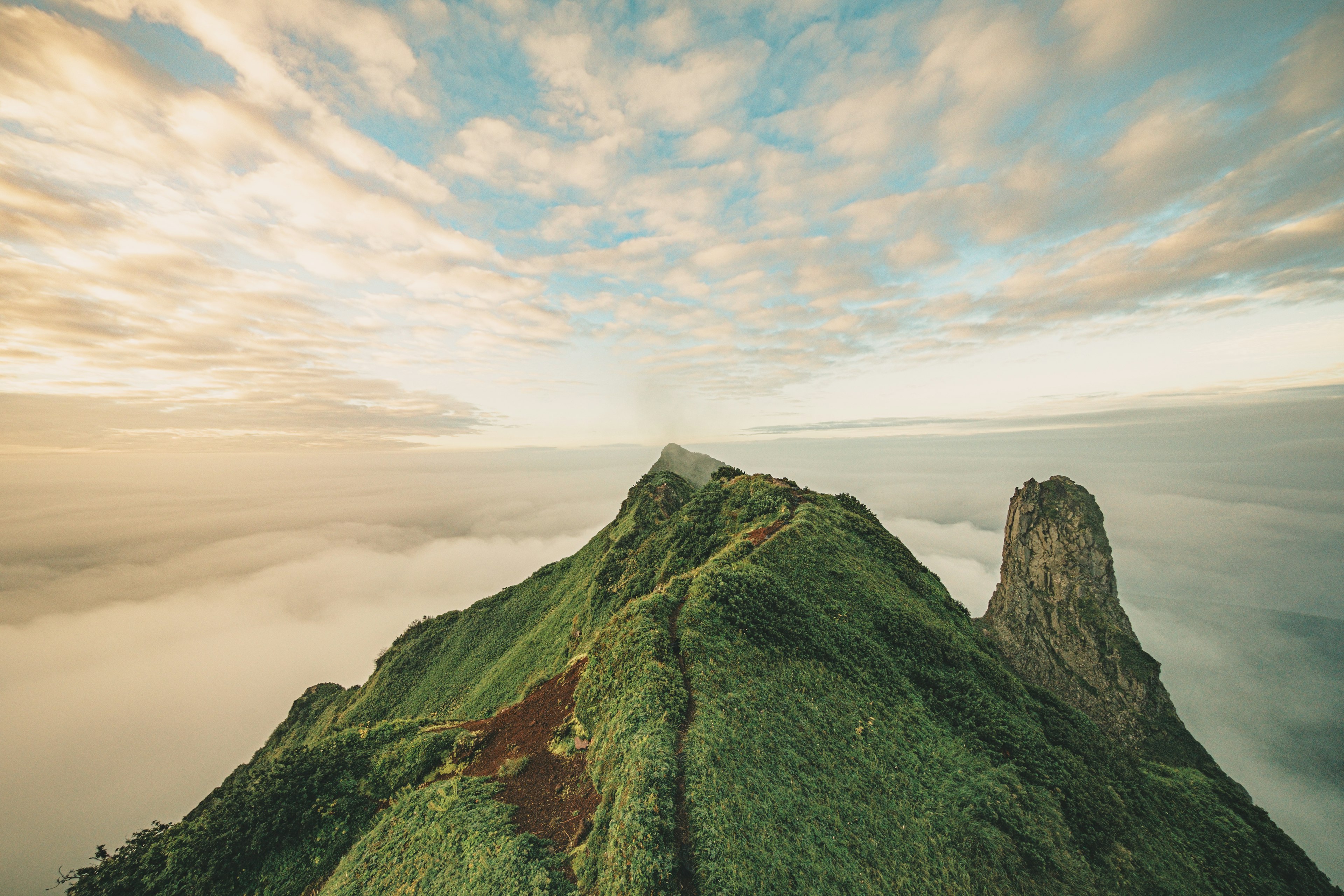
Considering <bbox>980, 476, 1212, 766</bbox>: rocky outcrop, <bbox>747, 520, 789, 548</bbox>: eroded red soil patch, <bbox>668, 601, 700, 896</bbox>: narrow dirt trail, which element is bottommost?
<bbox>980, 476, 1212, 766</bbox>: rocky outcrop

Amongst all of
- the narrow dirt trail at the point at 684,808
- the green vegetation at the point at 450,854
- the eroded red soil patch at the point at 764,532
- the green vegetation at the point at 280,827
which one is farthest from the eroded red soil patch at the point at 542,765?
the eroded red soil patch at the point at 764,532

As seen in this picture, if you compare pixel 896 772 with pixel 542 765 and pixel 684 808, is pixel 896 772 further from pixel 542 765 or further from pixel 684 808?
pixel 542 765

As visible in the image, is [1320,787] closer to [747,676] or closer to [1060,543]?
[1060,543]

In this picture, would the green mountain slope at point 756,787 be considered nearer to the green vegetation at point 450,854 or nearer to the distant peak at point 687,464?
the green vegetation at point 450,854

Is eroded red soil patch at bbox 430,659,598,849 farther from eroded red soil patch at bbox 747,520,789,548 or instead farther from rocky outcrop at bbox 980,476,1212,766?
rocky outcrop at bbox 980,476,1212,766

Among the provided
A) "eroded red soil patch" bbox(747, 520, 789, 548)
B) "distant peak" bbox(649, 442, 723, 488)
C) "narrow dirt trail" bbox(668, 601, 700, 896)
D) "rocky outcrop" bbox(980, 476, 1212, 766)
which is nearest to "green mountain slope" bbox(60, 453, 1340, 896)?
"narrow dirt trail" bbox(668, 601, 700, 896)

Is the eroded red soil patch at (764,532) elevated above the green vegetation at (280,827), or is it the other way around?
the eroded red soil patch at (764,532)

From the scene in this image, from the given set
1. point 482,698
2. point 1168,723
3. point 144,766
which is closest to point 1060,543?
point 1168,723
